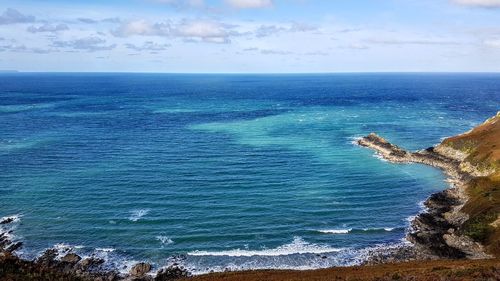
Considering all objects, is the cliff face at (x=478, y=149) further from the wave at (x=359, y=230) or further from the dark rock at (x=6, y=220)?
the dark rock at (x=6, y=220)

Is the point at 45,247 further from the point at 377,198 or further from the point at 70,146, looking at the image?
the point at 70,146

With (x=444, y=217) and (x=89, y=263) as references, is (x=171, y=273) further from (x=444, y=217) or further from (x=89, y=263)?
(x=444, y=217)

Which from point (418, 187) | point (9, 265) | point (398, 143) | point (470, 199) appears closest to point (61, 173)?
point (9, 265)

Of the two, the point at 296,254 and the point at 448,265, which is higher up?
the point at 448,265

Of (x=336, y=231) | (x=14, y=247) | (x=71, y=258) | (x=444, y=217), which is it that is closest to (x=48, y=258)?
(x=71, y=258)

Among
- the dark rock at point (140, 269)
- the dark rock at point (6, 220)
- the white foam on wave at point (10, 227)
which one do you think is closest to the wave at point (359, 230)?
the dark rock at point (140, 269)

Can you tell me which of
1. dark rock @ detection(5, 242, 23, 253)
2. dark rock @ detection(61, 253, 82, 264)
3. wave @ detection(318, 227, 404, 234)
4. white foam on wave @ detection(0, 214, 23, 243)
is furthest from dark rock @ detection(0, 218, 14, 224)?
wave @ detection(318, 227, 404, 234)

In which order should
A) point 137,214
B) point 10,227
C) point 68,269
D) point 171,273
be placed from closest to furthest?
point 171,273
point 68,269
point 10,227
point 137,214

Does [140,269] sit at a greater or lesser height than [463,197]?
lesser
